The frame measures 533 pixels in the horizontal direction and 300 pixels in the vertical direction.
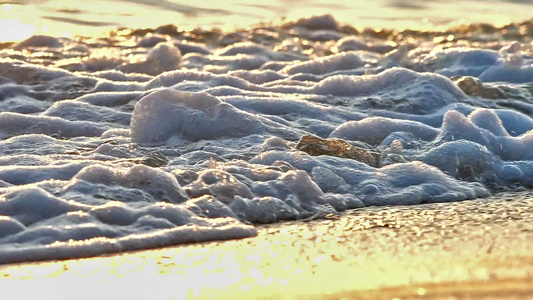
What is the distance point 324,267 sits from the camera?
238 cm

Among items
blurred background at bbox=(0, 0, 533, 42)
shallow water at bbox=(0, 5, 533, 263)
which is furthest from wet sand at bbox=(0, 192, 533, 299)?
blurred background at bbox=(0, 0, 533, 42)

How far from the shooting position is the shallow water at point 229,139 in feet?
9.00

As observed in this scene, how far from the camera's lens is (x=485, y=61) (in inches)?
216

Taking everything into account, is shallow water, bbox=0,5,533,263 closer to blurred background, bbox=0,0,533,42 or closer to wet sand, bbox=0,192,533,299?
wet sand, bbox=0,192,533,299

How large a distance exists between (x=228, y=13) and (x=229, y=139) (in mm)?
4016

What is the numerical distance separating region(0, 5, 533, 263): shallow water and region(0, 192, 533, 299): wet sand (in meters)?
0.12

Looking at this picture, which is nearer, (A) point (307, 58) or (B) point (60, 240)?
(B) point (60, 240)

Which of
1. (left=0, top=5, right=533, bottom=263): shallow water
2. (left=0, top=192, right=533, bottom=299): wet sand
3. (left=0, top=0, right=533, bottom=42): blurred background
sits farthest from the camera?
(left=0, top=0, right=533, bottom=42): blurred background

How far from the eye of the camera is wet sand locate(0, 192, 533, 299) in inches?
87.0

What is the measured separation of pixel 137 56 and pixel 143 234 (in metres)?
3.31

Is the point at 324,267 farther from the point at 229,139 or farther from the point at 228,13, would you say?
the point at 228,13

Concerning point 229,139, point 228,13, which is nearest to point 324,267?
point 229,139

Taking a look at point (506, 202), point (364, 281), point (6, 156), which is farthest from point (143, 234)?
point (506, 202)

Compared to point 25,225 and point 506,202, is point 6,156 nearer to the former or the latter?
point 25,225
